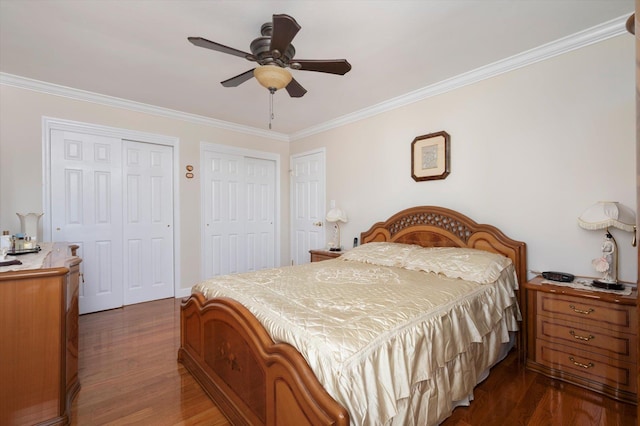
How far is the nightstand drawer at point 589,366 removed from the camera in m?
1.80

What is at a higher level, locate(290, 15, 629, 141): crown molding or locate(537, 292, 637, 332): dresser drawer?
locate(290, 15, 629, 141): crown molding

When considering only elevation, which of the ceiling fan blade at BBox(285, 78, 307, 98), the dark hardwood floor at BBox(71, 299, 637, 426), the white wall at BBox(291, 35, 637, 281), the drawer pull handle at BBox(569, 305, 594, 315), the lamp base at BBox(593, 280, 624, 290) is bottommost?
the dark hardwood floor at BBox(71, 299, 637, 426)

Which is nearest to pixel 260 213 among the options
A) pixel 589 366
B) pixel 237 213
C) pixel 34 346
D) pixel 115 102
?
pixel 237 213

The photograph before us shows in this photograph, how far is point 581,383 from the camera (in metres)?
1.96

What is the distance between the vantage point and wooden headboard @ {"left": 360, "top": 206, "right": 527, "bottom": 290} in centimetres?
251

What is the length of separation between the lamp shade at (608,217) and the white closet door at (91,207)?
4749 millimetres

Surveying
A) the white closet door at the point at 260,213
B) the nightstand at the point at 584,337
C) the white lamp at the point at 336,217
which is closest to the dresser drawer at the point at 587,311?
the nightstand at the point at 584,337

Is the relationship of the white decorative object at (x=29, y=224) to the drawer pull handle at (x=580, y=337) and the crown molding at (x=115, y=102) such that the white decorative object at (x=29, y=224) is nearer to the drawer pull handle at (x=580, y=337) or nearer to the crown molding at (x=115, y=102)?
the crown molding at (x=115, y=102)

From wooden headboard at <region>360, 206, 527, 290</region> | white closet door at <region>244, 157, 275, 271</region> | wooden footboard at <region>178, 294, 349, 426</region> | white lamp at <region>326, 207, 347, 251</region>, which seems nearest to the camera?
wooden footboard at <region>178, 294, 349, 426</region>

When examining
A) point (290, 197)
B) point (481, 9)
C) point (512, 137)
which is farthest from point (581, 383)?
point (290, 197)

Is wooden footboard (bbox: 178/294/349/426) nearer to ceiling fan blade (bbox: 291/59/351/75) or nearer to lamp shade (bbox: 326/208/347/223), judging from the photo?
ceiling fan blade (bbox: 291/59/351/75)

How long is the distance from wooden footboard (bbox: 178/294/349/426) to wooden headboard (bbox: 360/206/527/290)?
2.18 meters

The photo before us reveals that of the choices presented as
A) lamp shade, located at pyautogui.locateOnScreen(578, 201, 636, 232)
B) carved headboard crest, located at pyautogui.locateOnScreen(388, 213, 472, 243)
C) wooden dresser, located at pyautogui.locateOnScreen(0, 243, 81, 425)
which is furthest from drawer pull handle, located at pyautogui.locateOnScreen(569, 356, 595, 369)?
wooden dresser, located at pyautogui.locateOnScreen(0, 243, 81, 425)

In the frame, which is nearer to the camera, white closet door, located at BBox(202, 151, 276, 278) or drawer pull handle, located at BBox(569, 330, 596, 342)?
drawer pull handle, located at BBox(569, 330, 596, 342)
